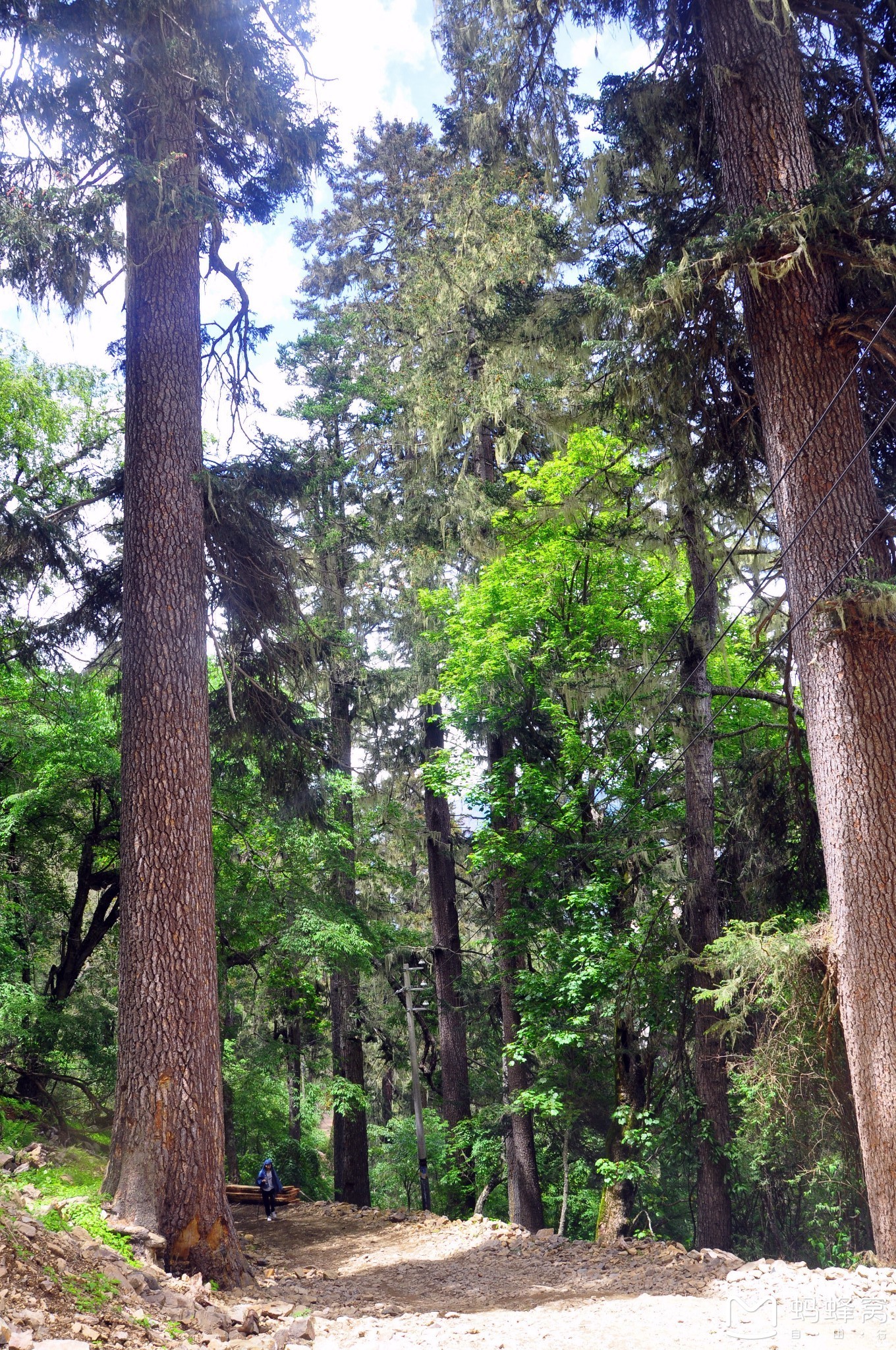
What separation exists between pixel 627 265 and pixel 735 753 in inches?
352

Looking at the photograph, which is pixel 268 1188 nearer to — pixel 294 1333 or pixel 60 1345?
pixel 294 1333

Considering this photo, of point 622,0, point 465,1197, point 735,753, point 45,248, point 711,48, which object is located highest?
point 622,0

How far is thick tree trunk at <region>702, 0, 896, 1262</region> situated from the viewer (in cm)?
659

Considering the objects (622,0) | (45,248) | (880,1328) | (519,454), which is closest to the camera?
(880,1328)

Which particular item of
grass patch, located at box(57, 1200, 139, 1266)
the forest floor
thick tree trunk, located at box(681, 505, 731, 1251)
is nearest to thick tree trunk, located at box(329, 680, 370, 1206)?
thick tree trunk, located at box(681, 505, 731, 1251)

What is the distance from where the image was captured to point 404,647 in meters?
19.7

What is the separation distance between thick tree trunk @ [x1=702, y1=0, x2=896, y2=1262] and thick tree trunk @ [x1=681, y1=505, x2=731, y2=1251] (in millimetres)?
4311

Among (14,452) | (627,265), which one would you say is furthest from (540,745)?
(14,452)

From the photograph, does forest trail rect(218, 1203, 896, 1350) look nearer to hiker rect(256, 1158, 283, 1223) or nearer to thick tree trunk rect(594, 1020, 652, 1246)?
thick tree trunk rect(594, 1020, 652, 1246)

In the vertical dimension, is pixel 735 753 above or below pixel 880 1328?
above

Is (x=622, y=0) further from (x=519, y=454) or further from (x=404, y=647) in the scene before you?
(x=404, y=647)

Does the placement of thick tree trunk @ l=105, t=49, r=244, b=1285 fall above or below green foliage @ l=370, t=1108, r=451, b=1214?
above

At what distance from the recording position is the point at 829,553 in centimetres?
718

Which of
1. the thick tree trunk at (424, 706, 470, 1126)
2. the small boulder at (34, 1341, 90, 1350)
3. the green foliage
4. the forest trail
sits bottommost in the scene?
the green foliage
